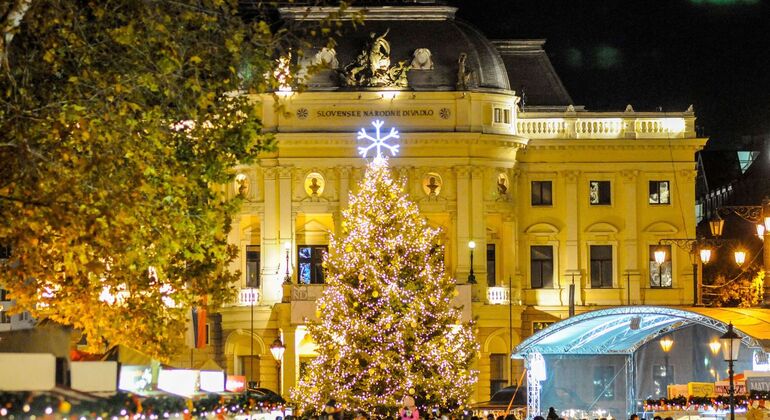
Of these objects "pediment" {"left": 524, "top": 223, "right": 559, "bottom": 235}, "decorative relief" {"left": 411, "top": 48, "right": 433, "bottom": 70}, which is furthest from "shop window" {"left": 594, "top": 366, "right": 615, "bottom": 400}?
"pediment" {"left": 524, "top": 223, "right": 559, "bottom": 235}

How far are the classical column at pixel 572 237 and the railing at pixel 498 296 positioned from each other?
374cm

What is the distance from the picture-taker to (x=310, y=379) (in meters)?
58.3

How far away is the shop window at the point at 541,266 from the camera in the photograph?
8581cm

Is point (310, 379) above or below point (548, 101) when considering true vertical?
below

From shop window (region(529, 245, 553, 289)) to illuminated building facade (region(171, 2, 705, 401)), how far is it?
3.0 inches

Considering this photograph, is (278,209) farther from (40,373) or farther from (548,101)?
(40,373)

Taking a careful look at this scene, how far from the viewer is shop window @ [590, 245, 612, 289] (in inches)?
3388

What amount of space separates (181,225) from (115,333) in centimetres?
400

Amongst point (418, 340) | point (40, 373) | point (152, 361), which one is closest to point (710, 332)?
point (418, 340)

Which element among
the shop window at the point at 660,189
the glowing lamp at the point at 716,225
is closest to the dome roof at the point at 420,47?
the shop window at the point at 660,189

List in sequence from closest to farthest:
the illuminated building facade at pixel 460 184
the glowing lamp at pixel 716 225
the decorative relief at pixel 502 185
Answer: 1. the glowing lamp at pixel 716 225
2. the illuminated building facade at pixel 460 184
3. the decorative relief at pixel 502 185

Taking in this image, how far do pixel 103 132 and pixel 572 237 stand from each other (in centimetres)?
5968

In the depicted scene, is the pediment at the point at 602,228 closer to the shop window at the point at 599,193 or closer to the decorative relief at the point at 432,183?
the shop window at the point at 599,193

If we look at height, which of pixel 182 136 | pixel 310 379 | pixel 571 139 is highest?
pixel 571 139
